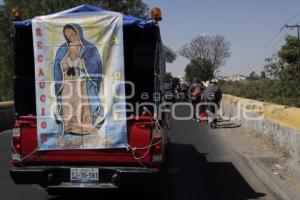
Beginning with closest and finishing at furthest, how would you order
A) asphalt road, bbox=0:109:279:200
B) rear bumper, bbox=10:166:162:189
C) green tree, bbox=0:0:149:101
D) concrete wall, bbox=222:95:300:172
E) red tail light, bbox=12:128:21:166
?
rear bumper, bbox=10:166:162:189 → red tail light, bbox=12:128:21:166 → asphalt road, bbox=0:109:279:200 → concrete wall, bbox=222:95:300:172 → green tree, bbox=0:0:149:101

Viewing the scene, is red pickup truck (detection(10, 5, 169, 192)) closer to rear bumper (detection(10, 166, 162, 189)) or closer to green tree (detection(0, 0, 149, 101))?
rear bumper (detection(10, 166, 162, 189))

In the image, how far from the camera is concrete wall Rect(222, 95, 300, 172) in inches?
451

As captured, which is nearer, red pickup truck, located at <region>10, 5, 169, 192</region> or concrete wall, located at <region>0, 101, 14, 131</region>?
red pickup truck, located at <region>10, 5, 169, 192</region>

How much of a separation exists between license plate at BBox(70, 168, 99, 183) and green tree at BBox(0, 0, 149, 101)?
137 feet

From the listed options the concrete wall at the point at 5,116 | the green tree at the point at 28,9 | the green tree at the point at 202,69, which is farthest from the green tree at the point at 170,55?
the concrete wall at the point at 5,116

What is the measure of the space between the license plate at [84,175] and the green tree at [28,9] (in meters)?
41.7

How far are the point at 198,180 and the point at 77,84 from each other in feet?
11.4

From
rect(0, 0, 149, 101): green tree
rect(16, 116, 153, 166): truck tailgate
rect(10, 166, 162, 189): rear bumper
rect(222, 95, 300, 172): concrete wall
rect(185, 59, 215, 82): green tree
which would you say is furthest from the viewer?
rect(185, 59, 215, 82): green tree

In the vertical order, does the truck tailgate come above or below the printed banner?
below

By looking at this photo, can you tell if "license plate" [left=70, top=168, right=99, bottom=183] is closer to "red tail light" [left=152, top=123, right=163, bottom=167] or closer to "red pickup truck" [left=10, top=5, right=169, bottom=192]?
"red pickup truck" [left=10, top=5, right=169, bottom=192]

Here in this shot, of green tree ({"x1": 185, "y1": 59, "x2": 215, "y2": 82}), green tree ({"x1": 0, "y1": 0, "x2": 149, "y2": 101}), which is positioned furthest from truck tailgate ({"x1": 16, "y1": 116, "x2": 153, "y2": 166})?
green tree ({"x1": 185, "y1": 59, "x2": 215, "y2": 82})

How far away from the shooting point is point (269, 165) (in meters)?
11.9

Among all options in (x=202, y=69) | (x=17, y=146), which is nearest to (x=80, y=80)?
(x=17, y=146)

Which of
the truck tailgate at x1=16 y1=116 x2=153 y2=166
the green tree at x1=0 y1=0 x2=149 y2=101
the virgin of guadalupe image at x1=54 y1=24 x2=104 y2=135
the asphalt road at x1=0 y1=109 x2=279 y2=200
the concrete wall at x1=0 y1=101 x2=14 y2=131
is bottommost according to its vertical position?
the asphalt road at x1=0 y1=109 x2=279 y2=200
